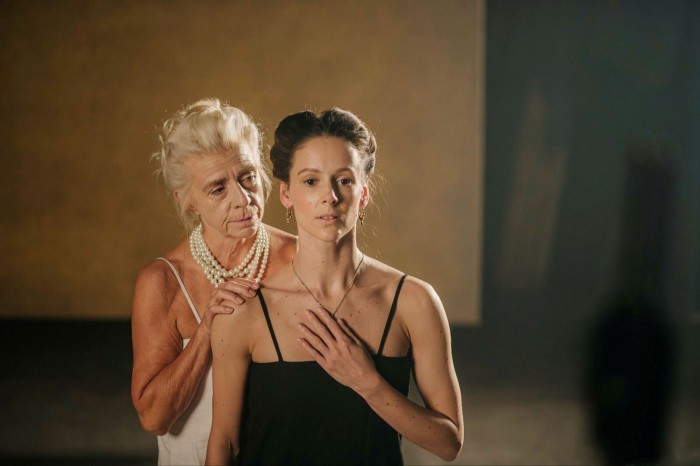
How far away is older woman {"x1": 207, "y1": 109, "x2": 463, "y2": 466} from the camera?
195 centimetres

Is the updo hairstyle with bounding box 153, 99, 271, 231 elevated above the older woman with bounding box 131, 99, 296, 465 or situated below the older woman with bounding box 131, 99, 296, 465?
above

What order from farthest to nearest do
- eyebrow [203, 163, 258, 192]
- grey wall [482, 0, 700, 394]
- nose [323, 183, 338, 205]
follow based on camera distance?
grey wall [482, 0, 700, 394] < eyebrow [203, 163, 258, 192] < nose [323, 183, 338, 205]

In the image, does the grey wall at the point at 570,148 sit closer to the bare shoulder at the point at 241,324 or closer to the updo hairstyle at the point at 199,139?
the updo hairstyle at the point at 199,139

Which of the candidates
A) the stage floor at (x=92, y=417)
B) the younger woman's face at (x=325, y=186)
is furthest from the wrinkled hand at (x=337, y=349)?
the stage floor at (x=92, y=417)

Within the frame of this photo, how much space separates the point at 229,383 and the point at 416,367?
48cm

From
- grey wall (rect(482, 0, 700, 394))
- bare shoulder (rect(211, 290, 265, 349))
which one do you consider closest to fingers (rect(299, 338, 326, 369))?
bare shoulder (rect(211, 290, 265, 349))

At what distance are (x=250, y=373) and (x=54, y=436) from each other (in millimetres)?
1283

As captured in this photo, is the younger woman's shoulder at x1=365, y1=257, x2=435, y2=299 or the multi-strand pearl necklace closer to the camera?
the younger woman's shoulder at x1=365, y1=257, x2=435, y2=299

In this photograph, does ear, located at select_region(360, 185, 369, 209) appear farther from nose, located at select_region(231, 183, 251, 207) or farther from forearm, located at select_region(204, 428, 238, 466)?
forearm, located at select_region(204, 428, 238, 466)

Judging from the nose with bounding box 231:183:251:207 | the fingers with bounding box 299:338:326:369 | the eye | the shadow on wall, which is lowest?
the shadow on wall

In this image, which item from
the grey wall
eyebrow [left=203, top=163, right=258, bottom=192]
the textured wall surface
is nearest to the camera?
eyebrow [left=203, top=163, right=258, bottom=192]

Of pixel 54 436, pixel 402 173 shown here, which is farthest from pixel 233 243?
pixel 54 436

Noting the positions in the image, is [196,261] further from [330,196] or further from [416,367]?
[416,367]

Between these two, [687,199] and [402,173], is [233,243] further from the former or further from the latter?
[687,199]
